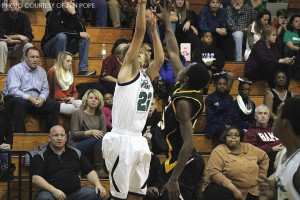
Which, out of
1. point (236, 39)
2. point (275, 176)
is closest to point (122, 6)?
point (236, 39)

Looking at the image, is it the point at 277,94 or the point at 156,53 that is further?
the point at 277,94

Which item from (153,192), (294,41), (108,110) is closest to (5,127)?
(108,110)

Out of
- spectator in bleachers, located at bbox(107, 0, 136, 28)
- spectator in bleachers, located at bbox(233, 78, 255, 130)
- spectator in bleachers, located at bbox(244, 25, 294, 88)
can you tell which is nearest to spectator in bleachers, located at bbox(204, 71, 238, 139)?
spectator in bleachers, located at bbox(233, 78, 255, 130)

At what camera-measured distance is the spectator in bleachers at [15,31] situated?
10.9m

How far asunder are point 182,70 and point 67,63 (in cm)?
366

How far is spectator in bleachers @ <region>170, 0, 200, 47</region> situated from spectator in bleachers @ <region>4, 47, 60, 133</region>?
268 cm

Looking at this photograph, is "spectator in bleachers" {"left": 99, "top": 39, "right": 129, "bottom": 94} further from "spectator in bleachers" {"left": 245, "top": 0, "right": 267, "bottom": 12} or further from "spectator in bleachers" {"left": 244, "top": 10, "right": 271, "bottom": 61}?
"spectator in bleachers" {"left": 245, "top": 0, "right": 267, "bottom": 12}

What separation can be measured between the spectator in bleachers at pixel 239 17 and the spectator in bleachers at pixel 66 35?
105 inches

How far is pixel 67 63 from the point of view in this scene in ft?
34.3

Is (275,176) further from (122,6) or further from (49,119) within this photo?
(122,6)

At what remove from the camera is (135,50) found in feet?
21.7

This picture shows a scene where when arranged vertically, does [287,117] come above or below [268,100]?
above

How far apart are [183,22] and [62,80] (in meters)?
2.70

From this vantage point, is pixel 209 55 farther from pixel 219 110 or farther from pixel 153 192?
pixel 153 192
